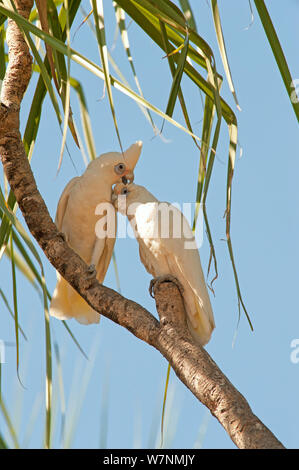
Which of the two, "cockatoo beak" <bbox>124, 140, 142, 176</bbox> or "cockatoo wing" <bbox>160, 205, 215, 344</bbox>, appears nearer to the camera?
"cockatoo wing" <bbox>160, 205, 215, 344</bbox>

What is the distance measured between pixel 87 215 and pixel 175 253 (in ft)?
1.16

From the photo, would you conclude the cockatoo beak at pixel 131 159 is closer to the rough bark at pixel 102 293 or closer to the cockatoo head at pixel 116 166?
the cockatoo head at pixel 116 166

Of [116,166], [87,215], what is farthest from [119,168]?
[87,215]

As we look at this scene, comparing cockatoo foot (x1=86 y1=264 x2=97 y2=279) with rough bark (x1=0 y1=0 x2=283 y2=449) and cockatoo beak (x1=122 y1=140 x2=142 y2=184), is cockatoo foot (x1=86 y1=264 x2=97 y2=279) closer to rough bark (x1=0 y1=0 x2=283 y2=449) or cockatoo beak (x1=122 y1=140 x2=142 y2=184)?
rough bark (x1=0 y1=0 x2=283 y2=449)

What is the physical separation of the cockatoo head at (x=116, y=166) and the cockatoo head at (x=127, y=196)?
0.03 m

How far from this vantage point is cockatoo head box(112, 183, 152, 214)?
90.2 inches

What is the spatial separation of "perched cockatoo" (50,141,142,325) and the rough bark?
314mm

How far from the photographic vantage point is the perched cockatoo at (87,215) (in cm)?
227

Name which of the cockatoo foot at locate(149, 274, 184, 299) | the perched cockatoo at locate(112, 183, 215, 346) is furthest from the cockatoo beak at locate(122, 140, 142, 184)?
the cockatoo foot at locate(149, 274, 184, 299)

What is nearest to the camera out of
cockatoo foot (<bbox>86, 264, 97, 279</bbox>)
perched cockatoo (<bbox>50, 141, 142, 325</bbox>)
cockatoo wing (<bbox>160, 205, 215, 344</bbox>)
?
cockatoo foot (<bbox>86, 264, 97, 279</bbox>)

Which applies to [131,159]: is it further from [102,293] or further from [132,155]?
[102,293]

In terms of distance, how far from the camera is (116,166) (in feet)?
7.52

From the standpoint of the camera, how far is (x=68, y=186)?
237 cm
